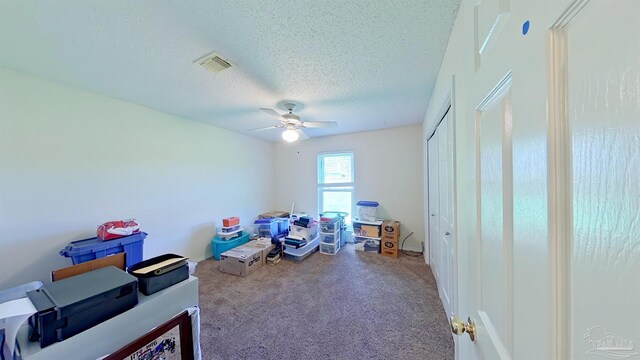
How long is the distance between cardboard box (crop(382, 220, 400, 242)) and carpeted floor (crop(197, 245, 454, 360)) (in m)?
0.47

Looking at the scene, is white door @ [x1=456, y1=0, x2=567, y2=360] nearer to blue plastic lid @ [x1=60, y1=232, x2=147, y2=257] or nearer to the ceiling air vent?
the ceiling air vent

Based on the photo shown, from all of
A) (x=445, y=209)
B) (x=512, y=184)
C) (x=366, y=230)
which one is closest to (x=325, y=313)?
(x=445, y=209)

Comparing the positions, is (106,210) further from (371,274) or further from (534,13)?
(534,13)

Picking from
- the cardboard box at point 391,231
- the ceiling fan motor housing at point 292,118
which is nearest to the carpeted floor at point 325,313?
the cardboard box at point 391,231

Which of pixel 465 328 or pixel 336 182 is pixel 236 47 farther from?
pixel 336 182

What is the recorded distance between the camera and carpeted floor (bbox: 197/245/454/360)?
1.66 meters

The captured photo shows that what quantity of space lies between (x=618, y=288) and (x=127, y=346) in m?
1.42

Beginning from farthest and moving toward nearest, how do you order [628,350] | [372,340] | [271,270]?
1. [271,270]
2. [372,340]
3. [628,350]

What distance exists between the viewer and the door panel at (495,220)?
50 centimetres

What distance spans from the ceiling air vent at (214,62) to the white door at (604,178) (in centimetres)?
191

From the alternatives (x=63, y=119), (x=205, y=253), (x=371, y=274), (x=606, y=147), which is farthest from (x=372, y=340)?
(x=63, y=119)

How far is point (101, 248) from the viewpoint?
81.1 inches

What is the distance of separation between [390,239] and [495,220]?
316cm

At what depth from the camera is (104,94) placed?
7.60 ft
